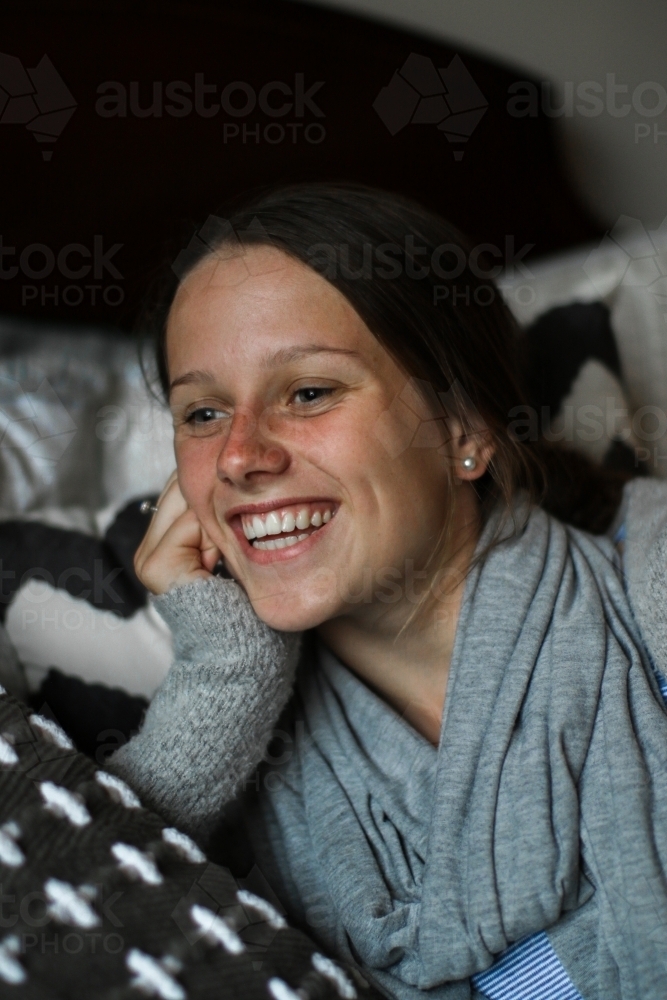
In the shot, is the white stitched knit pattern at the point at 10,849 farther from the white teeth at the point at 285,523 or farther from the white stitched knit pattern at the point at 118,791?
the white teeth at the point at 285,523

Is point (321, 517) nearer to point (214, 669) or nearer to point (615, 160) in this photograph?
point (214, 669)

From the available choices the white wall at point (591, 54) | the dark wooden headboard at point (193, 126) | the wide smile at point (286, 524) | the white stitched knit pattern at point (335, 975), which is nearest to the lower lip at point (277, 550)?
the wide smile at point (286, 524)

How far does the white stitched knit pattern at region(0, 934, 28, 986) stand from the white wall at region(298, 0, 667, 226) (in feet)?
4.45

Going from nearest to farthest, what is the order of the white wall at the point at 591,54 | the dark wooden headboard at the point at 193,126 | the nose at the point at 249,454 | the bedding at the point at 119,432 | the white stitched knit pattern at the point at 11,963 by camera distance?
the white stitched knit pattern at the point at 11,963 → the nose at the point at 249,454 → the bedding at the point at 119,432 → the dark wooden headboard at the point at 193,126 → the white wall at the point at 591,54

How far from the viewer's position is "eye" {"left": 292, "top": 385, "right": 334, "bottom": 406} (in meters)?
0.83

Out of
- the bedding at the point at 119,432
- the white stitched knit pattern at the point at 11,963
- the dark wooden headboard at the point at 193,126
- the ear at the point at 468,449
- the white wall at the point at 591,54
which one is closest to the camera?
the white stitched knit pattern at the point at 11,963

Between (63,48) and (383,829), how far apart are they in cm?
112

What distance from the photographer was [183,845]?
718 millimetres

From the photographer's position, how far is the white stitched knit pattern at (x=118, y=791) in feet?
2.40

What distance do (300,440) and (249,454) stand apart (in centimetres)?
5

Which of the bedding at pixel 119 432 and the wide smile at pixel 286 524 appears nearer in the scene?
the wide smile at pixel 286 524

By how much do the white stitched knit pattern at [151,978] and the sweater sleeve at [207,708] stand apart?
0.24 meters

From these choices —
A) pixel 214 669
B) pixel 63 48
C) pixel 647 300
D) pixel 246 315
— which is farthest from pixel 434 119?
pixel 214 669

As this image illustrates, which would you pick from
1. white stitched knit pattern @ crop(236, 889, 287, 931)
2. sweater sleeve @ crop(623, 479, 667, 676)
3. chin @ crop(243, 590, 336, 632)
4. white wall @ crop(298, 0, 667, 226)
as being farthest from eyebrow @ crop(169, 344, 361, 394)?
white wall @ crop(298, 0, 667, 226)
